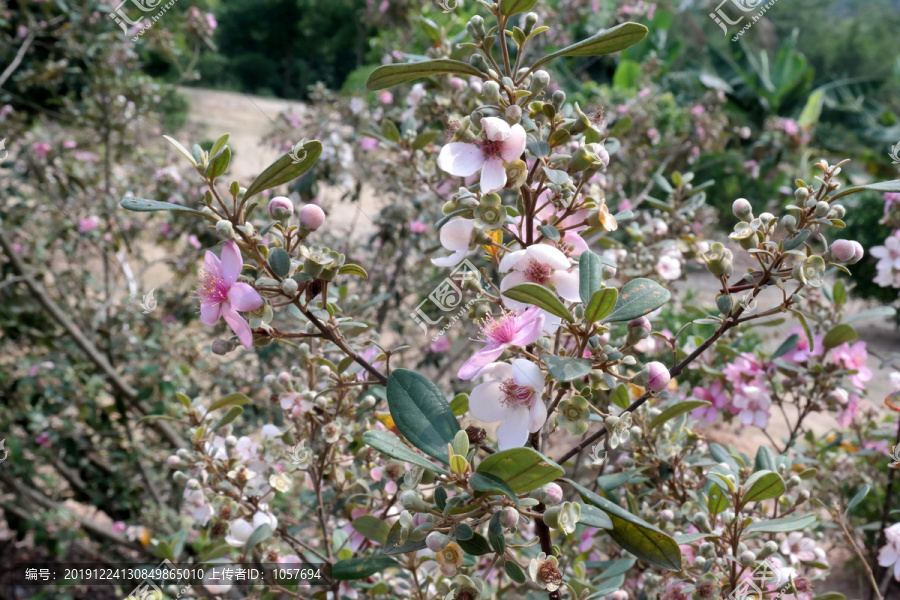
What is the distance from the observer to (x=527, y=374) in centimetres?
47

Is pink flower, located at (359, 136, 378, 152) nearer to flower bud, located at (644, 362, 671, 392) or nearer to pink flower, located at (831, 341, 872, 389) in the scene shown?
pink flower, located at (831, 341, 872, 389)

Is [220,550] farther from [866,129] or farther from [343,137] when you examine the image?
[866,129]

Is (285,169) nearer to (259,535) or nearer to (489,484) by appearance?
(489,484)

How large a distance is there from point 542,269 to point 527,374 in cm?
11

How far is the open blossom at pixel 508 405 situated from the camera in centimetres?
51

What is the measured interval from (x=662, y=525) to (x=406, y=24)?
7.81 feet

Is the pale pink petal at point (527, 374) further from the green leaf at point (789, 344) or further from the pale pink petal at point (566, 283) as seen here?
the green leaf at point (789, 344)

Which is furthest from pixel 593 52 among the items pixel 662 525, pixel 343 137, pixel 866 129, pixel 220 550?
pixel 866 129

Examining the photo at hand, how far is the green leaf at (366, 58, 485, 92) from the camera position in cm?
56

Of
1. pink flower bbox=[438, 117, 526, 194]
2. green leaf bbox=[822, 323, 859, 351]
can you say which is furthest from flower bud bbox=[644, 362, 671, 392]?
green leaf bbox=[822, 323, 859, 351]

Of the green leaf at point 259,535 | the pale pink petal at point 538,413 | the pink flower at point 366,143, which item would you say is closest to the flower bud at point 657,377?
the pale pink petal at point 538,413

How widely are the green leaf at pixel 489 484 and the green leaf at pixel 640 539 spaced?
0.07 meters

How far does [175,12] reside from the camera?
10.4 feet

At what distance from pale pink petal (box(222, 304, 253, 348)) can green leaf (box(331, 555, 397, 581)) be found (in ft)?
0.96
